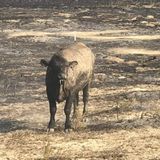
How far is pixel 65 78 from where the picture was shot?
512 inches

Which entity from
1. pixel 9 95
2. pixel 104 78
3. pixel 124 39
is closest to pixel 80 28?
pixel 124 39

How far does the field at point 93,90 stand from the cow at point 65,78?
706mm

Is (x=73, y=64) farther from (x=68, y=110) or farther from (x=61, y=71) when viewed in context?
(x=68, y=110)

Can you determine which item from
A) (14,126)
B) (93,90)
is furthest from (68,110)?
(93,90)

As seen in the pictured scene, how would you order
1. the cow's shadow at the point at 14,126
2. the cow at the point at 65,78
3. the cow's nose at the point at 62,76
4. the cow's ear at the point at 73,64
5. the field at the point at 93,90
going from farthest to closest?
1. the cow's shadow at the point at 14,126
2. the cow's ear at the point at 73,64
3. the cow at the point at 65,78
4. the cow's nose at the point at 62,76
5. the field at the point at 93,90

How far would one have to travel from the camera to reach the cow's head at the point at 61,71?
1301 cm

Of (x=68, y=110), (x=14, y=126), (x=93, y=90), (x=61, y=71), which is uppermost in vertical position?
(x=61, y=71)

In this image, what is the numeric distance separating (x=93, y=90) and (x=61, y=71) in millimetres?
6144

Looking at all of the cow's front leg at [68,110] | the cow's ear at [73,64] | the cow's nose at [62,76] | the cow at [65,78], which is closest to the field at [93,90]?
the cow's front leg at [68,110]

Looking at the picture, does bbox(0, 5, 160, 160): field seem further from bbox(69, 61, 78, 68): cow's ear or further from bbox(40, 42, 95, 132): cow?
bbox(69, 61, 78, 68): cow's ear

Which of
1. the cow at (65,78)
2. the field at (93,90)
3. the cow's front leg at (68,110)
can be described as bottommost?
the field at (93,90)

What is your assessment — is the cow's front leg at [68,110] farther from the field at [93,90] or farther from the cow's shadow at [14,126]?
the cow's shadow at [14,126]

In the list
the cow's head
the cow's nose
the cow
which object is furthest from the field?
the cow's nose

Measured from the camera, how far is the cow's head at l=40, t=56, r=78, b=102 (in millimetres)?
13008
